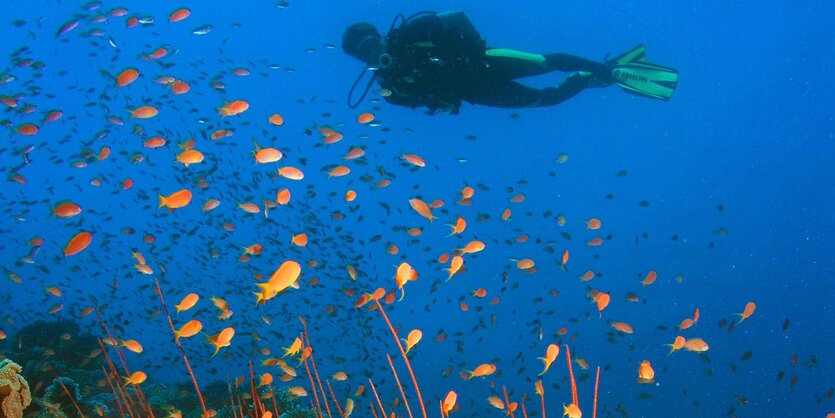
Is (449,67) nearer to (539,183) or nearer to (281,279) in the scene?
(281,279)

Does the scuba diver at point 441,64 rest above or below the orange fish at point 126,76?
above

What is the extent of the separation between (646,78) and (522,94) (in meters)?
3.41

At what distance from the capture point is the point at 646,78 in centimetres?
1132

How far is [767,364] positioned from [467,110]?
4355cm

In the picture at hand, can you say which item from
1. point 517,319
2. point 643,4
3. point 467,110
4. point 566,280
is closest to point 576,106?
point 643,4

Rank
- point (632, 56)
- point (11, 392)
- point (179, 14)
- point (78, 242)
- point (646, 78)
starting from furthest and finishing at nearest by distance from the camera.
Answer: point (632, 56) < point (646, 78) < point (179, 14) < point (78, 242) < point (11, 392)

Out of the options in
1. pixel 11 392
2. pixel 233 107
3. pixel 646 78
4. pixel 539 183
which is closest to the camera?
pixel 11 392

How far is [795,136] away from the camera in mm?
42688

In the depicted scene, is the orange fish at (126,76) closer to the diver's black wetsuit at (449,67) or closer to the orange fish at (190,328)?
the diver's black wetsuit at (449,67)

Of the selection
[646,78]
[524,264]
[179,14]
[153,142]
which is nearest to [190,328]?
[153,142]

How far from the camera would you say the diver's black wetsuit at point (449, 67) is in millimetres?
8422

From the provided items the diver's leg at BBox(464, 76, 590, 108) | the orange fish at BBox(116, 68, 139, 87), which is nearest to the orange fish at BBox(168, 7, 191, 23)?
the orange fish at BBox(116, 68, 139, 87)

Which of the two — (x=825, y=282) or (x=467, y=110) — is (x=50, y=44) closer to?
(x=467, y=110)

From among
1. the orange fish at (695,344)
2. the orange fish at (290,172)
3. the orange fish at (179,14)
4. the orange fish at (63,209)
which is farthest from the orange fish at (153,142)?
the orange fish at (695,344)
